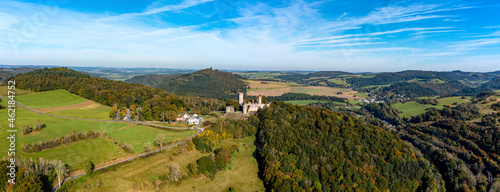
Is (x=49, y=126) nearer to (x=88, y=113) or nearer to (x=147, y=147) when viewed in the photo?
(x=88, y=113)

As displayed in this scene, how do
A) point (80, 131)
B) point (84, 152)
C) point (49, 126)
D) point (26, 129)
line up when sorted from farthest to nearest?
point (49, 126) < point (80, 131) < point (26, 129) < point (84, 152)

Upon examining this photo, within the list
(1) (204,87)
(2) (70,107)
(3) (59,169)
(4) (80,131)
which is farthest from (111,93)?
(1) (204,87)

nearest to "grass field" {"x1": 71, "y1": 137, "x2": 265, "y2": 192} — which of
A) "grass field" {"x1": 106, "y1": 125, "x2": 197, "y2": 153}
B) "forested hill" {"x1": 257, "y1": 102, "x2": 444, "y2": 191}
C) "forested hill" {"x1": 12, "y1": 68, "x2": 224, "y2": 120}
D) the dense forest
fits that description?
"forested hill" {"x1": 257, "y1": 102, "x2": 444, "y2": 191}

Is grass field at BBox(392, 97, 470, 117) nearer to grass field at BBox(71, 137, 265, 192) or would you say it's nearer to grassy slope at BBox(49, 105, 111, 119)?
grass field at BBox(71, 137, 265, 192)

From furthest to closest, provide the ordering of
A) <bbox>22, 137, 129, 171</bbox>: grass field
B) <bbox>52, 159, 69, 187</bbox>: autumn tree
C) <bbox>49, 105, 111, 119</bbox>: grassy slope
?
<bbox>49, 105, 111, 119</bbox>: grassy slope, <bbox>22, 137, 129, 171</bbox>: grass field, <bbox>52, 159, 69, 187</bbox>: autumn tree

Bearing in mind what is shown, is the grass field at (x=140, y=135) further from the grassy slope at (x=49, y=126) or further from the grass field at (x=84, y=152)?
the grassy slope at (x=49, y=126)

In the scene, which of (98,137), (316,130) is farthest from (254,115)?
(98,137)

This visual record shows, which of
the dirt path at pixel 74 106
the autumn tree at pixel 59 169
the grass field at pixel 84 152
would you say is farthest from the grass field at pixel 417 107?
the dirt path at pixel 74 106

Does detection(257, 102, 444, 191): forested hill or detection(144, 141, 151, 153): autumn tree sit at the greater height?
detection(144, 141, 151, 153): autumn tree
